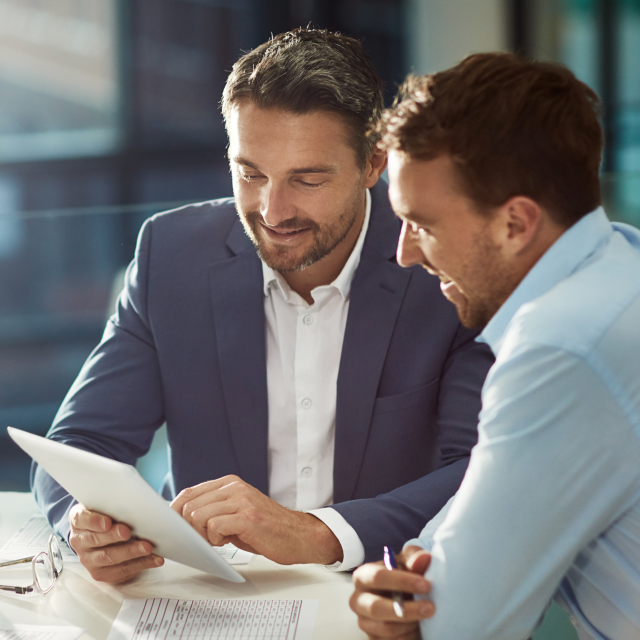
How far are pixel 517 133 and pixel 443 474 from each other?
0.63 meters

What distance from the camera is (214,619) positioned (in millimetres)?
1005

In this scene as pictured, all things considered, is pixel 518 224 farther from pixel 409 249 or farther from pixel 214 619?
pixel 214 619

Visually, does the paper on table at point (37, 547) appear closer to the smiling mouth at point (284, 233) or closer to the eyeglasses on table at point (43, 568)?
the eyeglasses on table at point (43, 568)

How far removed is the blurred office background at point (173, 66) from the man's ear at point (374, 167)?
121 inches

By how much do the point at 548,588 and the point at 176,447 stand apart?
2.92ft

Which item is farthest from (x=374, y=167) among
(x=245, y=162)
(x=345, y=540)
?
(x=345, y=540)

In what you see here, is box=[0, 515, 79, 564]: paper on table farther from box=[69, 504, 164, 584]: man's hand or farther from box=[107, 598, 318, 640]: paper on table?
box=[107, 598, 318, 640]: paper on table

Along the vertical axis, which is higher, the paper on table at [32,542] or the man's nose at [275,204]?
the man's nose at [275,204]

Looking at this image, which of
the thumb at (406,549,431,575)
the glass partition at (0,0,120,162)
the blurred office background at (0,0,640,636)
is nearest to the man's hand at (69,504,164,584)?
the thumb at (406,549,431,575)

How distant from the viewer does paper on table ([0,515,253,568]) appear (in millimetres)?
1197

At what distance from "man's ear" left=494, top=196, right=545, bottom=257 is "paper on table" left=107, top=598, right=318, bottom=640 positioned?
56cm

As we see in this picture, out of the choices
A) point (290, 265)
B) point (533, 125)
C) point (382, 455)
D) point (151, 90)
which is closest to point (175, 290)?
point (290, 265)

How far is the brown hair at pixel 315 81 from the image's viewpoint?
1365 millimetres

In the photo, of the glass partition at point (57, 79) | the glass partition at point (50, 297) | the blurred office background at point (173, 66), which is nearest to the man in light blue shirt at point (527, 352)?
the glass partition at point (50, 297)
